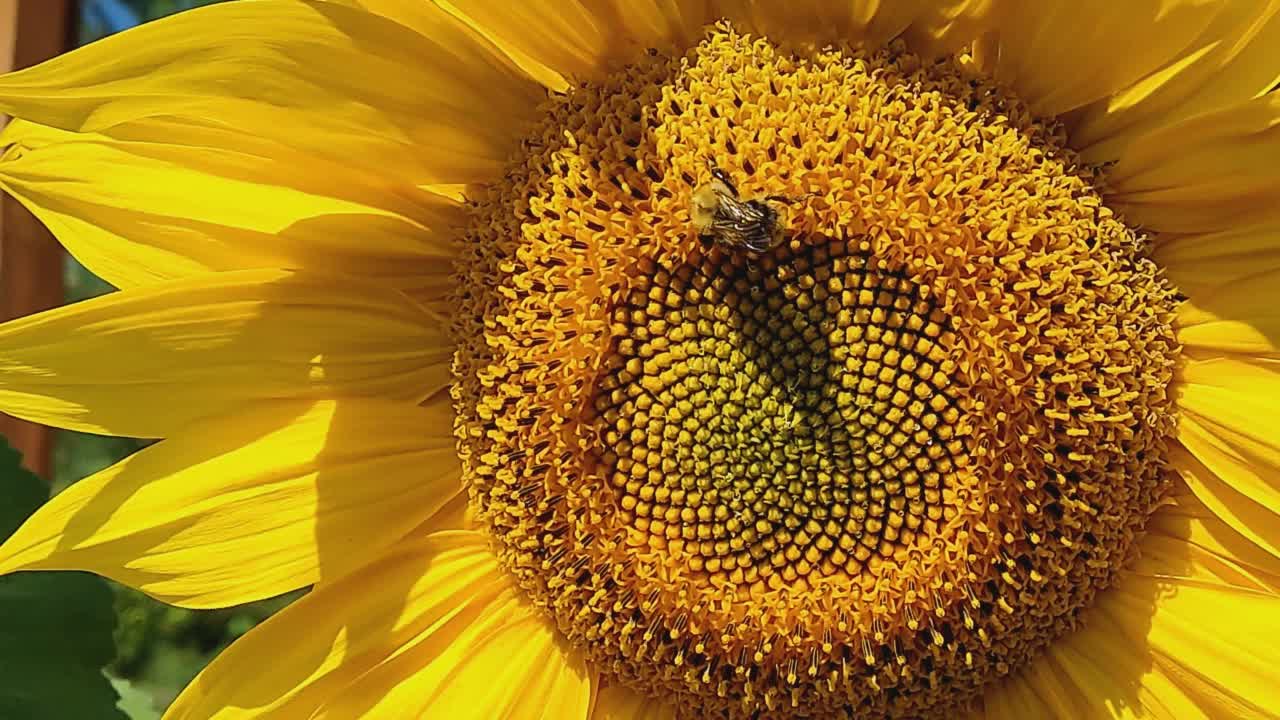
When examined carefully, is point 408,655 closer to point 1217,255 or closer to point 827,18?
point 827,18

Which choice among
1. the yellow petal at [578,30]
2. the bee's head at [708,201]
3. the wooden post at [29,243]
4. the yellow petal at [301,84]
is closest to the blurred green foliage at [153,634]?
the wooden post at [29,243]

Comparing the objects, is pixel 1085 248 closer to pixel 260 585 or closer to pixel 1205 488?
pixel 1205 488

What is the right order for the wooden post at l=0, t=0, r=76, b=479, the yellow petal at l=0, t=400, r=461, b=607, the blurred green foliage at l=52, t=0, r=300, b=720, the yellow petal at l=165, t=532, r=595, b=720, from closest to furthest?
the yellow petal at l=0, t=400, r=461, b=607 < the yellow petal at l=165, t=532, r=595, b=720 < the wooden post at l=0, t=0, r=76, b=479 < the blurred green foliage at l=52, t=0, r=300, b=720

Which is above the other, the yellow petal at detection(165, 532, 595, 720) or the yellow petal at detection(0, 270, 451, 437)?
the yellow petal at detection(0, 270, 451, 437)

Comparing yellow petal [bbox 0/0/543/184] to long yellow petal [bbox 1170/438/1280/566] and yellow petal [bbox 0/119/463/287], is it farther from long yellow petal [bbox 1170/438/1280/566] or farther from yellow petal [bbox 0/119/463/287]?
long yellow petal [bbox 1170/438/1280/566]

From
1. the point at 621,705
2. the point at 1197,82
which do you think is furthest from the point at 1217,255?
the point at 621,705


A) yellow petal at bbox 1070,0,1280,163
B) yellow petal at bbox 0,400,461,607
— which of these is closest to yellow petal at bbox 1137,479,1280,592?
yellow petal at bbox 1070,0,1280,163

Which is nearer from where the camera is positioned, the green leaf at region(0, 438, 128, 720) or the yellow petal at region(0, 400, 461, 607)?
the yellow petal at region(0, 400, 461, 607)
